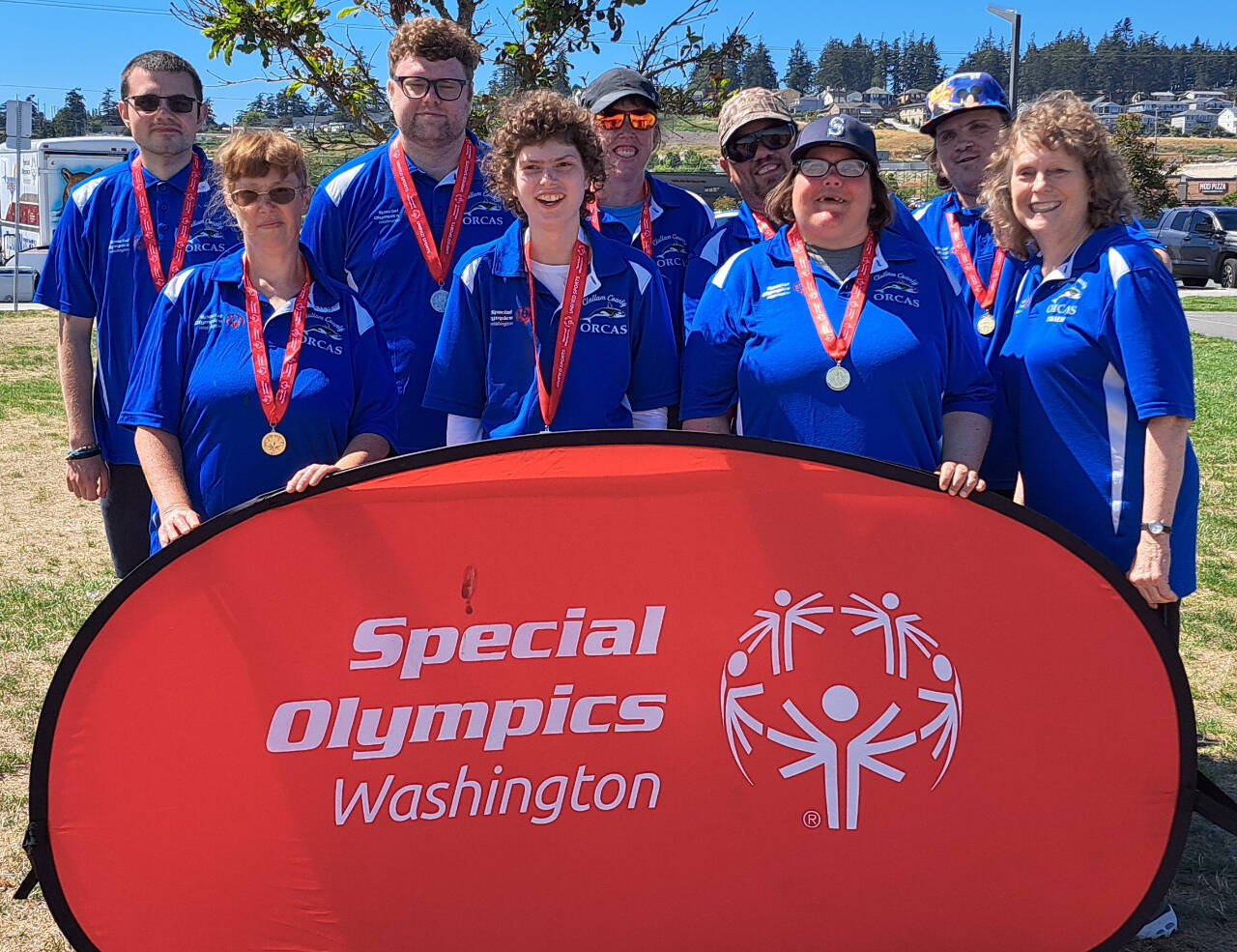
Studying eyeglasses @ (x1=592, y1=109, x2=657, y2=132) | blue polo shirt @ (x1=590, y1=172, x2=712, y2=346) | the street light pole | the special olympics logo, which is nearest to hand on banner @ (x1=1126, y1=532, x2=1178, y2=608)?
the special olympics logo

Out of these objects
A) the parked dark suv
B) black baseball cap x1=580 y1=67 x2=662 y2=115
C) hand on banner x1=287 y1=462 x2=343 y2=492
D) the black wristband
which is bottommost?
the parked dark suv

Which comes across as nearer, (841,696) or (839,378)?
(841,696)

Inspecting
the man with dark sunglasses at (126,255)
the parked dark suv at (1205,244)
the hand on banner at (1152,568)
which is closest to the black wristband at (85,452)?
the man with dark sunglasses at (126,255)

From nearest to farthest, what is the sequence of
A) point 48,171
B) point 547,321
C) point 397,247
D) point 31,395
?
→ 1. point 547,321
2. point 397,247
3. point 31,395
4. point 48,171

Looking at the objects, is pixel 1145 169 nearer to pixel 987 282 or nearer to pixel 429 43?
pixel 987 282

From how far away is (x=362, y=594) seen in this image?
10.3ft

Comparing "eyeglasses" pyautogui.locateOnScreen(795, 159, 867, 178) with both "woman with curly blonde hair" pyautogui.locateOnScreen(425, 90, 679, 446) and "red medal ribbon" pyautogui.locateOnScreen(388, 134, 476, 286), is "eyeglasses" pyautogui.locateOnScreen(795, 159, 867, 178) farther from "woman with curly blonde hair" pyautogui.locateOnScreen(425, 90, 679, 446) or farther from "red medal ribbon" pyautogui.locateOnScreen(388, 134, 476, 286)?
"red medal ribbon" pyautogui.locateOnScreen(388, 134, 476, 286)

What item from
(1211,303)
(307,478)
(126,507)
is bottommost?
(1211,303)

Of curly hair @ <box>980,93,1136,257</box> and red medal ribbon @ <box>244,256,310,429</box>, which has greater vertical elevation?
curly hair @ <box>980,93,1136,257</box>

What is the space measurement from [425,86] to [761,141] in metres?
1.30

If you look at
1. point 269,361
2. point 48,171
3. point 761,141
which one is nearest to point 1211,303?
point 761,141

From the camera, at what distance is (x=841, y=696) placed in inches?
125

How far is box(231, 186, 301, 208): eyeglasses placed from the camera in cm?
348

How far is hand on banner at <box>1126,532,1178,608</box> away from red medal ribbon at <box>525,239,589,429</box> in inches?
64.9
